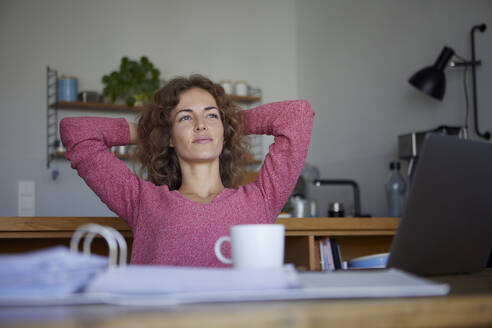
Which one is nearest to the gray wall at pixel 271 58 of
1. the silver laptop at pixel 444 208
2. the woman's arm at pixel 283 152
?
the woman's arm at pixel 283 152

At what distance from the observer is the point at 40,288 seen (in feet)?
1.63

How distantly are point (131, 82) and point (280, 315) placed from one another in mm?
3653

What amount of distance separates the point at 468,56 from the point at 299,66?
191 cm

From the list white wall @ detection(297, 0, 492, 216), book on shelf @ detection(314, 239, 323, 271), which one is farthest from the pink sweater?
white wall @ detection(297, 0, 492, 216)

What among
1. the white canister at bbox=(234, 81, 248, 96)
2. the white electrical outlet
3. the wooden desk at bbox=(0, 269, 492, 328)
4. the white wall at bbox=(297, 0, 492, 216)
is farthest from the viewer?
the white canister at bbox=(234, 81, 248, 96)

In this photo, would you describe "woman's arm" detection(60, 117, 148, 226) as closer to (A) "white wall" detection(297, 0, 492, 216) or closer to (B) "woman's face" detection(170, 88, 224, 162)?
(B) "woman's face" detection(170, 88, 224, 162)

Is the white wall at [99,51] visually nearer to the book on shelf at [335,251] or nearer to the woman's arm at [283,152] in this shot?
the book on shelf at [335,251]

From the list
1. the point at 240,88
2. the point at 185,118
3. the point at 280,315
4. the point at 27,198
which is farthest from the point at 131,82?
the point at 280,315

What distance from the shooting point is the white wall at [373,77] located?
9.30 feet

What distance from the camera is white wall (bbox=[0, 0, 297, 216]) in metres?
3.78

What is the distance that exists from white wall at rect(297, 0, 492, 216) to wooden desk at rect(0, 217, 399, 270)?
1.04 meters

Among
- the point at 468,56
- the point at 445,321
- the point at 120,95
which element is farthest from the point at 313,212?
the point at 445,321

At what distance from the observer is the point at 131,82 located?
12.8 feet

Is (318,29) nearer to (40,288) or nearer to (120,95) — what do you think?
(120,95)
